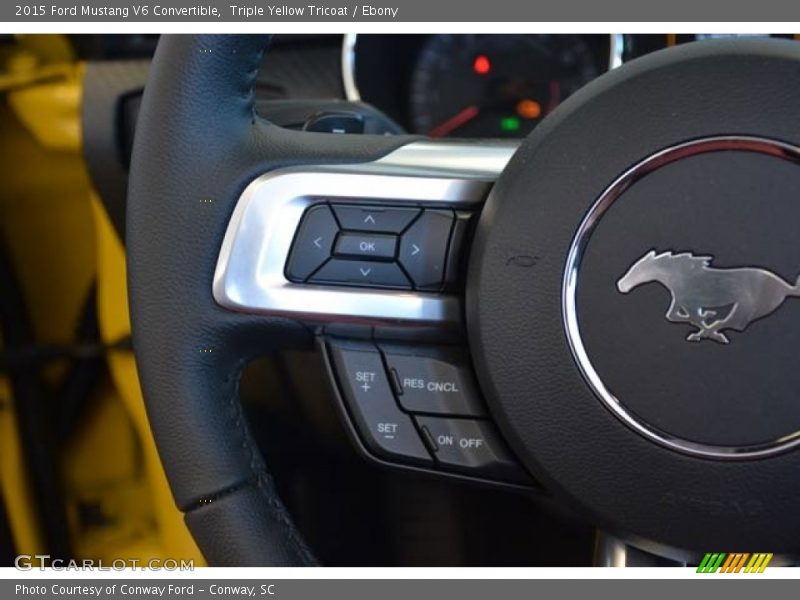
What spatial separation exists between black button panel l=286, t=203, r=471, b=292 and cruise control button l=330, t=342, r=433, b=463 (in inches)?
1.8

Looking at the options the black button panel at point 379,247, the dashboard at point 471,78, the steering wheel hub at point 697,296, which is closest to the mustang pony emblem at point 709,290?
the steering wheel hub at point 697,296

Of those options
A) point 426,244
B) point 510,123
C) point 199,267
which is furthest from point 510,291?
point 510,123

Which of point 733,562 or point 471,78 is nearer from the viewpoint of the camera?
point 733,562

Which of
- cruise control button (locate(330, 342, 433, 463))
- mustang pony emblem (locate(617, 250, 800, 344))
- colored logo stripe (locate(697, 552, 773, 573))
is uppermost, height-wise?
mustang pony emblem (locate(617, 250, 800, 344))

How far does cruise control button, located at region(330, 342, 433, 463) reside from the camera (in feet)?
2.28

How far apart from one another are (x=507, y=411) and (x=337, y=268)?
0.14 m

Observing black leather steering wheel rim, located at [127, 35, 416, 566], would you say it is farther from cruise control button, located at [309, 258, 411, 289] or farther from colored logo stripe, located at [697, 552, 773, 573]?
colored logo stripe, located at [697, 552, 773, 573]

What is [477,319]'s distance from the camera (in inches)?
25.9

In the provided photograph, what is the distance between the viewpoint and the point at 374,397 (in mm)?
694

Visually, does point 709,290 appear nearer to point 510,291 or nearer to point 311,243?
point 510,291

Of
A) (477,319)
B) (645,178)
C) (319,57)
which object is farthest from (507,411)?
(319,57)

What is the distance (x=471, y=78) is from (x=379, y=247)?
0.62 metres

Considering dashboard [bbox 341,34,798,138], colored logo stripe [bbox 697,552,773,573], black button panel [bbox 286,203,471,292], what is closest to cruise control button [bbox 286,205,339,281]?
black button panel [bbox 286,203,471,292]

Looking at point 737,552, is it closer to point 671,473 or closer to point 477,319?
point 671,473
